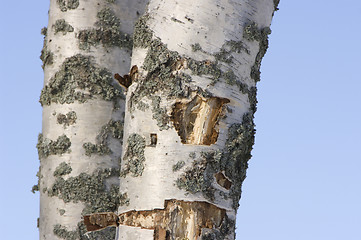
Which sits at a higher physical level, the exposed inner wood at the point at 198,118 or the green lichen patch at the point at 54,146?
the exposed inner wood at the point at 198,118

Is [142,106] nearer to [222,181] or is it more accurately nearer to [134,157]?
[134,157]

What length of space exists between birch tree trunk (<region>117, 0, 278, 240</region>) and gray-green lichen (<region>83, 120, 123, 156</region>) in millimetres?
1251

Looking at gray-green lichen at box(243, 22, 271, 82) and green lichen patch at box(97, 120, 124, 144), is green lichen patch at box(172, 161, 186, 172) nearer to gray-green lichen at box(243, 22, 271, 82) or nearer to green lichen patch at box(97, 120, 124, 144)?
gray-green lichen at box(243, 22, 271, 82)

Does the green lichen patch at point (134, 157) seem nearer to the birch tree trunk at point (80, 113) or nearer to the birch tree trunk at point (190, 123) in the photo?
the birch tree trunk at point (190, 123)

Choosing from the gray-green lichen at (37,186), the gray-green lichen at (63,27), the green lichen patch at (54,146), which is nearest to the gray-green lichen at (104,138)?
the green lichen patch at (54,146)

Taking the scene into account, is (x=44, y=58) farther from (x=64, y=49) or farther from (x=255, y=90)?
(x=255, y=90)

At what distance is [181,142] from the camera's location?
197 centimetres

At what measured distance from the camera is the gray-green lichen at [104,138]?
330 cm

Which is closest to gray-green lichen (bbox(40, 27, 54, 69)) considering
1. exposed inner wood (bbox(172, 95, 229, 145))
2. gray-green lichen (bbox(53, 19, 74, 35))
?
gray-green lichen (bbox(53, 19, 74, 35))

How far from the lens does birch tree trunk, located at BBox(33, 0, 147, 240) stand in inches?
130

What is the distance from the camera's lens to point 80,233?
3.29m

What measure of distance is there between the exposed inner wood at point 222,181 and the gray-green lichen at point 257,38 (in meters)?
0.39

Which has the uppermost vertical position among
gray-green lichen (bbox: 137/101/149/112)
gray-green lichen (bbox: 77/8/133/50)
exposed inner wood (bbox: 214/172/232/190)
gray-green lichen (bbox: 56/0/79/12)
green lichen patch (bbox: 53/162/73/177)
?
gray-green lichen (bbox: 56/0/79/12)

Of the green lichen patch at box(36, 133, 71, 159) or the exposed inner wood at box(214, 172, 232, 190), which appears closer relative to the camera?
the exposed inner wood at box(214, 172, 232, 190)
